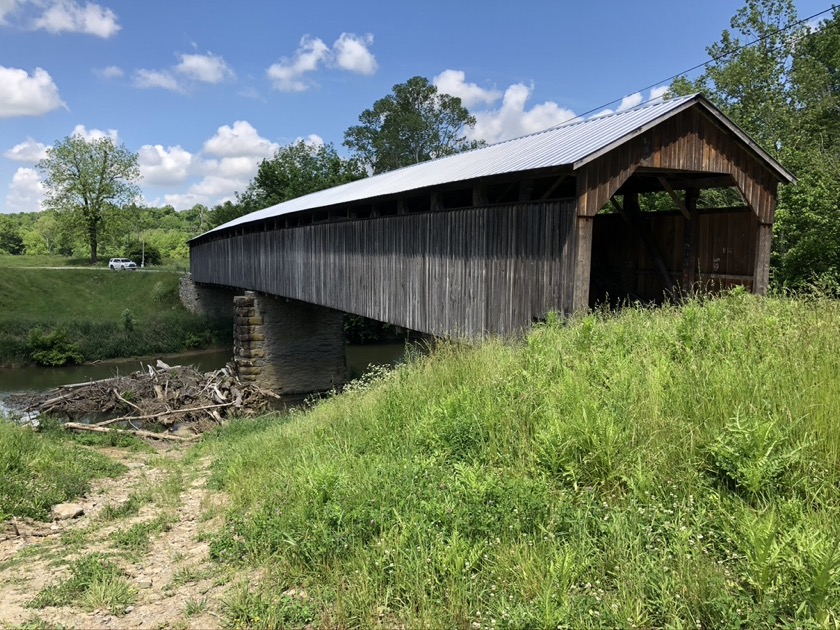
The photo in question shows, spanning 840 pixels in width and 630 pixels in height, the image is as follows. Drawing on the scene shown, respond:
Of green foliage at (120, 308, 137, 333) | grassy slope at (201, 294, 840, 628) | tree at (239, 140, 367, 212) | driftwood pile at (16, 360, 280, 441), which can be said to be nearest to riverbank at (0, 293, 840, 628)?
grassy slope at (201, 294, 840, 628)

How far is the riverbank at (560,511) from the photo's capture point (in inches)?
103

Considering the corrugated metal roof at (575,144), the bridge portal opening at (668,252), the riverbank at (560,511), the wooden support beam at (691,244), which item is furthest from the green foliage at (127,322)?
the wooden support beam at (691,244)

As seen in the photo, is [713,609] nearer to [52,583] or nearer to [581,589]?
[581,589]

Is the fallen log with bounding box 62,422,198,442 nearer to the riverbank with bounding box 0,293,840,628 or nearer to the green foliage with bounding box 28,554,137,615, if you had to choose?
the riverbank with bounding box 0,293,840,628

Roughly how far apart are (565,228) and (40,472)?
24.2 feet

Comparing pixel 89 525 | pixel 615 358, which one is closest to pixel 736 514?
pixel 615 358

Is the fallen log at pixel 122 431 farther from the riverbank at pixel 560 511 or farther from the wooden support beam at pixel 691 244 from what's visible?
the wooden support beam at pixel 691 244

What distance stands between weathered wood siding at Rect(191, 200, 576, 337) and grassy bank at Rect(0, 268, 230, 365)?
1440cm

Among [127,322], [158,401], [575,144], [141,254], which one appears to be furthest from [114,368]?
[141,254]

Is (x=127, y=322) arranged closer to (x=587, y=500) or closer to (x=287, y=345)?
(x=287, y=345)

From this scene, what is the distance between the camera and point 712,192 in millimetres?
19016

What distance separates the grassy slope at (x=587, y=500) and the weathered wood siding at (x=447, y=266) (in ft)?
10.8

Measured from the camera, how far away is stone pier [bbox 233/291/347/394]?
20391 millimetres

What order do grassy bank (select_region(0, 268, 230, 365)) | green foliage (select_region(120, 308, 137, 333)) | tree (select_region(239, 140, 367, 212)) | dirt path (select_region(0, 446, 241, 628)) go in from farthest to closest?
1. tree (select_region(239, 140, 367, 212))
2. green foliage (select_region(120, 308, 137, 333))
3. grassy bank (select_region(0, 268, 230, 365))
4. dirt path (select_region(0, 446, 241, 628))
